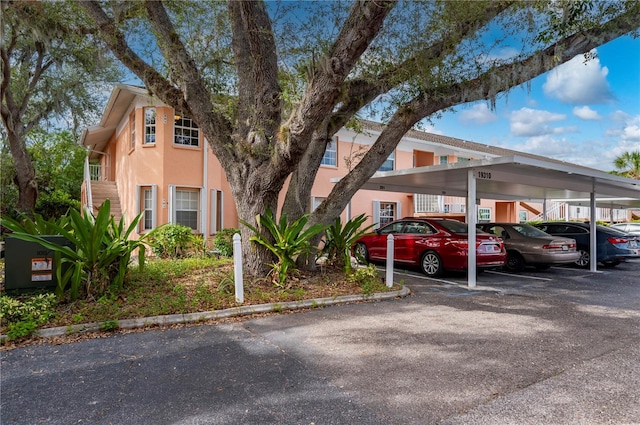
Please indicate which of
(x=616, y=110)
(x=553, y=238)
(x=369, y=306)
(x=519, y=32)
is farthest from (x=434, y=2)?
(x=616, y=110)

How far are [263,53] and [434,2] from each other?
3.74m

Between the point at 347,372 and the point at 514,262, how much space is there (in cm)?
955

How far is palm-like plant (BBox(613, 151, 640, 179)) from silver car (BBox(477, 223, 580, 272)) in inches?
758

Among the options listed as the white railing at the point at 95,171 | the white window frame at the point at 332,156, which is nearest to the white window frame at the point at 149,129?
the white window frame at the point at 332,156

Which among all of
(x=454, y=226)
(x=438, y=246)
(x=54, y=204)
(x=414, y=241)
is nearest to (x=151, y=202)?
(x=414, y=241)

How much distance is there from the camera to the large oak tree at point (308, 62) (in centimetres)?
737

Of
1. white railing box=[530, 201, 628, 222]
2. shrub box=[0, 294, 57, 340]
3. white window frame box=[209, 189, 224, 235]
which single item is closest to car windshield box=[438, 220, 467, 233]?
white window frame box=[209, 189, 224, 235]

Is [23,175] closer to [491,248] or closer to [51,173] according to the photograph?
[51,173]

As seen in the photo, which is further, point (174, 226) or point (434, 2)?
point (174, 226)

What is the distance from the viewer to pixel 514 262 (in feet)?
38.5

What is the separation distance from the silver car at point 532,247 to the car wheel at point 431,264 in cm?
282

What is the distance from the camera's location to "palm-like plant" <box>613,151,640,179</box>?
83.5 ft

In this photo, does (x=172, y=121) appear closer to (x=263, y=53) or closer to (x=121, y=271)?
(x=263, y=53)

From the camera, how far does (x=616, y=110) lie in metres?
13.8
